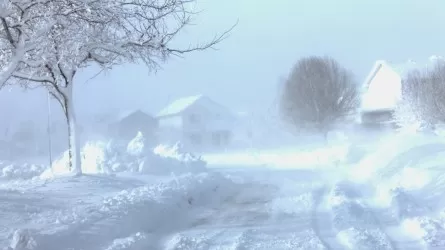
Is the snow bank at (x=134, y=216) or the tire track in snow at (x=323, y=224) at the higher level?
the snow bank at (x=134, y=216)

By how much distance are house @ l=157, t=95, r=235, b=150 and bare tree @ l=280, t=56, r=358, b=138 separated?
19.5 meters

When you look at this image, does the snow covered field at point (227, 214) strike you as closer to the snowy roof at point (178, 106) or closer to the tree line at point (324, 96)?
the tree line at point (324, 96)

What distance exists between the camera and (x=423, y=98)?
44031 millimetres

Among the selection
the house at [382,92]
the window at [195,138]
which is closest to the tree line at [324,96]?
the house at [382,92]

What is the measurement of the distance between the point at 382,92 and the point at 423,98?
46.3ft

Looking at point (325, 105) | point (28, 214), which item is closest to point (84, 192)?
point (28, 214)

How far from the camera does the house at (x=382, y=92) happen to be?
55031 millimetres

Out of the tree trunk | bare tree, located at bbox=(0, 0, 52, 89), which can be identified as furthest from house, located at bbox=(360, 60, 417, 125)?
bare tree, located at bbox=(0, 0, 52, 89)

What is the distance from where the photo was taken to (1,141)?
87562 mm

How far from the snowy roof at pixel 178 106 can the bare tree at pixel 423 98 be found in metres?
31.0

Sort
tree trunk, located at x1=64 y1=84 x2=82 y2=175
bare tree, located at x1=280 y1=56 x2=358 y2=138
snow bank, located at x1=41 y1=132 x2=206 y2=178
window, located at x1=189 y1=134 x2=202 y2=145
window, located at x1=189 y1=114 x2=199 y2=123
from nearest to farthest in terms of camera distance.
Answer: tree trunk, located at x1=64 y1=84 x2=82 y2=175, snow bank, located at x1=41 y1=132 x2=206 y2=178, bare tree, located at x1=280 y1=56 x2=358 y2=138, window, located at x1=189 y1=134 x2=202 y2=145, window, located at x1=189 y1=114 x2=199 y2=123

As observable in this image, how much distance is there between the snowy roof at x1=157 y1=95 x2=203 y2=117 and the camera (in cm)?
7368

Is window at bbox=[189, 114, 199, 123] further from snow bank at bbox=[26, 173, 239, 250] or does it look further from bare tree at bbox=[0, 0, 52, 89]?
bare tree at bbox=[0, 0, 52, 89]

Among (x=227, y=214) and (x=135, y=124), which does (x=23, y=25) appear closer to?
(x=227, y=214)
